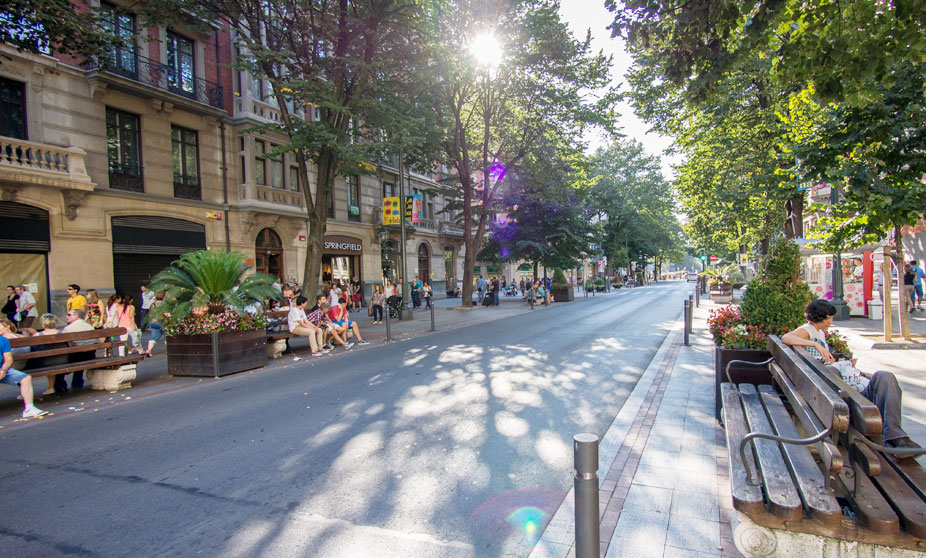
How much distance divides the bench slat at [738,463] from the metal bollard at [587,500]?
78 centimetres

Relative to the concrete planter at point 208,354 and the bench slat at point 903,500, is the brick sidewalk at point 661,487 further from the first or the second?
the concrete planter at point 208,354

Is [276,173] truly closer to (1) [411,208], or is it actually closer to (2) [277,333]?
(1) [411,208]

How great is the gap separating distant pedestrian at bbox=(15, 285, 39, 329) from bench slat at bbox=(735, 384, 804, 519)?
54.4 feet

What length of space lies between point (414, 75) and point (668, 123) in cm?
952

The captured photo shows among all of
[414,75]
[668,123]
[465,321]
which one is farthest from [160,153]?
[668,123]

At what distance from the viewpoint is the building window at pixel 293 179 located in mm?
22391

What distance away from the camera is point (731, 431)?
11.2 ft

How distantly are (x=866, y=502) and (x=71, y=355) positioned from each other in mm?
10496

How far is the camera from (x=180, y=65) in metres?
17.9

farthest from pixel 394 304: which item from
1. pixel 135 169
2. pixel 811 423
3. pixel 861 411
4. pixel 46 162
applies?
pixel 861 411

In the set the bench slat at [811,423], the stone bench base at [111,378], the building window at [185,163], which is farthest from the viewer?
the building window at [185,163]

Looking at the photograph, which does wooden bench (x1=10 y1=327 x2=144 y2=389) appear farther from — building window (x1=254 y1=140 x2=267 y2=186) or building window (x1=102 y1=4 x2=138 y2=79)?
building window (x1=254 y1=140 x2=267 y2=186)

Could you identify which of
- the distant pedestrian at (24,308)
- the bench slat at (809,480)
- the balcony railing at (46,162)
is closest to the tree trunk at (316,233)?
the balcony railing at (46,162)

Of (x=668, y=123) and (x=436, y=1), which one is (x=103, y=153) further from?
(x=668, y=123)
